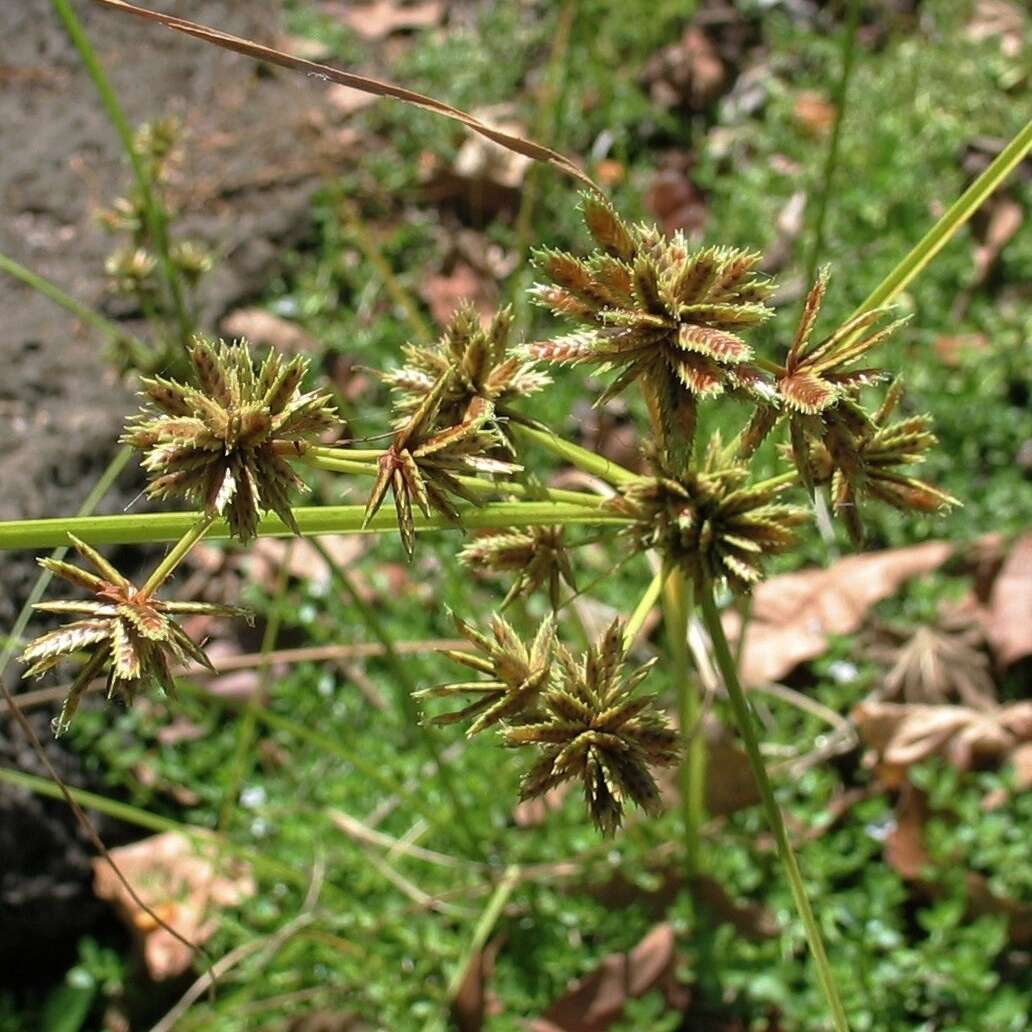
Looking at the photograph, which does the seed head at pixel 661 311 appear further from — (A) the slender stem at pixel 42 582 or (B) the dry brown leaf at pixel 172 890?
(B) the dry brown leaf at pixel 172 890

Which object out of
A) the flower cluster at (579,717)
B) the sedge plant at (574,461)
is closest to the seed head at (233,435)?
the sedge plant at (574,461)


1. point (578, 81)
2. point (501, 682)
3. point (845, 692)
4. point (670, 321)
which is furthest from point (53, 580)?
point (578, 81)

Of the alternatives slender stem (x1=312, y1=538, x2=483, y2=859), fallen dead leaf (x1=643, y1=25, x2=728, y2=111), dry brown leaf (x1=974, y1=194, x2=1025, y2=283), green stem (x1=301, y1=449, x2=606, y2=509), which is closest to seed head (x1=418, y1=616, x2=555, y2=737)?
green stem (x1=301, y1=449, x2=606, y2=509)

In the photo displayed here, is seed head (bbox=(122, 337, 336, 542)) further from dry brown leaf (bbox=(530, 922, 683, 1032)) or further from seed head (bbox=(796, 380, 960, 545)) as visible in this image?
dry brown leaf (bbox=(530, 922, 683, 1032))

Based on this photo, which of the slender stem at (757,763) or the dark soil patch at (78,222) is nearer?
the slender stem at (757,763)

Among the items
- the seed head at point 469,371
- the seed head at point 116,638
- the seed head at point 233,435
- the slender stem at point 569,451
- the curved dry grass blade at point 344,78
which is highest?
the curved dry grass blade at point 344,78
